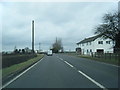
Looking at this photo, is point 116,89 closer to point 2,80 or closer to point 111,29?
point 2,80

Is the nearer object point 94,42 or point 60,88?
point 60,88

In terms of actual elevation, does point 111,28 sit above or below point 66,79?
above

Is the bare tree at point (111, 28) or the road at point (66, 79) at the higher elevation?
the bare tree at point (111, 28)

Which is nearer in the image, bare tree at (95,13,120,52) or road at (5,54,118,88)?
road at (5,54,118,88)

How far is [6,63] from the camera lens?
26047 mm

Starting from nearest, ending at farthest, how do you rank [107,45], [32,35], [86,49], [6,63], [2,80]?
[2,80]
[6,63]
[32,35]
[107,45]
[86,49]

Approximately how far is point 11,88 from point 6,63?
1372cm

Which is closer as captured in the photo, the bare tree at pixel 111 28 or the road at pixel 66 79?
the road at pixel 66 79

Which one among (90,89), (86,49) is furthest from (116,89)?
(86,49)

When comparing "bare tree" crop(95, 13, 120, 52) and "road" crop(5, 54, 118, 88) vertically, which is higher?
"bare tree" crop(95, 13, 120, 52)

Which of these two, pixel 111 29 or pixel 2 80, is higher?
pixel 111 29

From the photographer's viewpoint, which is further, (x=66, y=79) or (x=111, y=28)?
(x=111, y=28)

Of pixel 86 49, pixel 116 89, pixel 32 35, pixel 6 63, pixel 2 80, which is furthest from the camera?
pixel 86 49

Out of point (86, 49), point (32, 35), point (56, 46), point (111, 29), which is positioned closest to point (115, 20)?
point (111, 29)
